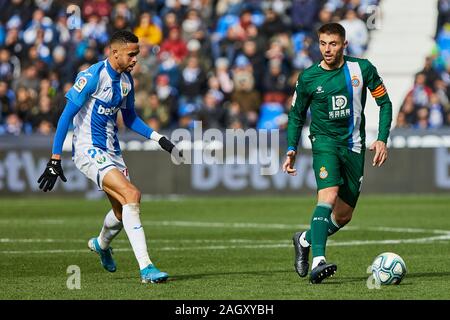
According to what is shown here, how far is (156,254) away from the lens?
1429cm

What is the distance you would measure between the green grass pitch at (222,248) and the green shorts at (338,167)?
0.84 metres

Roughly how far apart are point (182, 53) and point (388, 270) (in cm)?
1792

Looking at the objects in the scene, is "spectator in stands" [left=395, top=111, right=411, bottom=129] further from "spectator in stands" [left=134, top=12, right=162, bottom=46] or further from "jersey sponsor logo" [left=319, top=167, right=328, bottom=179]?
"jersey sponsor logo" [left=319, top=167, right=328, bottom=179]

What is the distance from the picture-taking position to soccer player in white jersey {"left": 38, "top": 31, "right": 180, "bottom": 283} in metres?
11.2

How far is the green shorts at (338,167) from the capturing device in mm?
11023

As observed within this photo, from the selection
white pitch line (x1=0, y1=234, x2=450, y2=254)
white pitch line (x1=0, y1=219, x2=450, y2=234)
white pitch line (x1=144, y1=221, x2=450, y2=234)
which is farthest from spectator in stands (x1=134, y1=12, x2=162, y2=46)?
white pitch line (x1=0, y1=234, x2=450, y2=254)

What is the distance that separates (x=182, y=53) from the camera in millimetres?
28062

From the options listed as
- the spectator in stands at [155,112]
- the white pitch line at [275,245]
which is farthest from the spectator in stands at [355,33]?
the white pitch line at [275,245]

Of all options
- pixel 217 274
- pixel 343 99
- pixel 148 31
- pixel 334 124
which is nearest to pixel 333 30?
pixel 343 99

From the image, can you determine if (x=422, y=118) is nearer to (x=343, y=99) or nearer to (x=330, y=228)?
(x=330, y=228)

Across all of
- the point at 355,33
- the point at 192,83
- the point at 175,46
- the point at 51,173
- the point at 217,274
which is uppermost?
the point at 355,33

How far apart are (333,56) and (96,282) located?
3013 mm

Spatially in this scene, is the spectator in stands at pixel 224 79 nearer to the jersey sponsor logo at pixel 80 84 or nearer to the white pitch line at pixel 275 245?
the white pitch line at pixel 275 245
